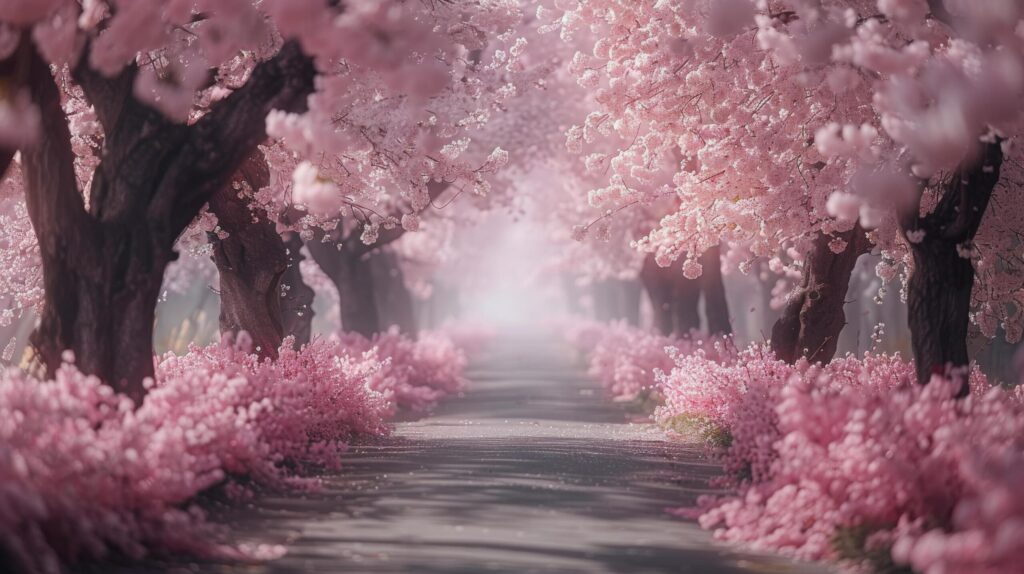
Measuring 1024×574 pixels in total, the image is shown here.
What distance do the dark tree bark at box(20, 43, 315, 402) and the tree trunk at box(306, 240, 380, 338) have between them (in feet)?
62.7

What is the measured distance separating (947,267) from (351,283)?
2103cm

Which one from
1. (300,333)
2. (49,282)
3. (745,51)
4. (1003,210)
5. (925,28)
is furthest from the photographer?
(300,333)

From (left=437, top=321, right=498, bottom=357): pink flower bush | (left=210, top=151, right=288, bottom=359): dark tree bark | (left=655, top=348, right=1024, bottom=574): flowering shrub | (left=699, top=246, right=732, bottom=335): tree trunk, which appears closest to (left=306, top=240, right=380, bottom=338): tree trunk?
(left=699, top=246, right=732, bottom=335): tree trunk

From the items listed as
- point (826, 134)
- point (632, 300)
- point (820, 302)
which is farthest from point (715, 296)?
point (632, 300)

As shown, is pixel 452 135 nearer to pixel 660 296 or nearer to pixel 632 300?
pixel 660 296

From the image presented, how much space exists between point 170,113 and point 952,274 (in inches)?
333

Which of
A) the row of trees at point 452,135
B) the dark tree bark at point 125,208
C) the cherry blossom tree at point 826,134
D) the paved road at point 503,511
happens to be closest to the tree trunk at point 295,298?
the row of trees at point 452,135

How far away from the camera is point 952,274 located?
14.4m

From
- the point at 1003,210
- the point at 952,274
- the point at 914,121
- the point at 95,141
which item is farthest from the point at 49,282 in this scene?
the point at 1003,210

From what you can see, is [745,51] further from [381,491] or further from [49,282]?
[49,282]

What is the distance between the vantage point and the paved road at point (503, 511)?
31.5ft

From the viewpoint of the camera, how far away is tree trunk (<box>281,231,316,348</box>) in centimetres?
2402

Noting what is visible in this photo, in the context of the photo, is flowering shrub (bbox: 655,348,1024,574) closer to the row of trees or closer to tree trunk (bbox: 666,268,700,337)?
the row of trees

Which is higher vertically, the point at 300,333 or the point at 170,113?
the point at 170,113
